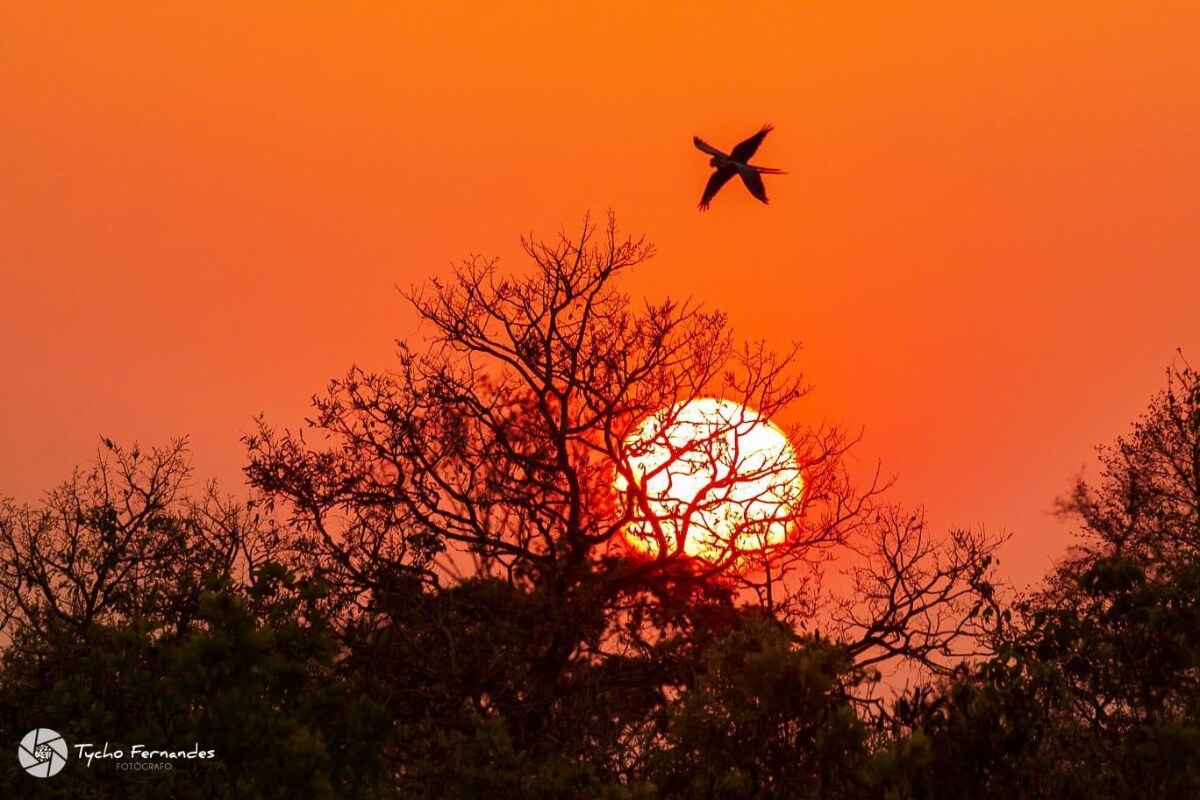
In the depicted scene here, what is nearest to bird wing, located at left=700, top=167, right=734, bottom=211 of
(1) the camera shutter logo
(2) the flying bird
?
(2) the flying bird

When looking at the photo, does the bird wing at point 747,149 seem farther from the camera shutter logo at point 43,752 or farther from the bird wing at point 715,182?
the camera shutter logo at point 43,752

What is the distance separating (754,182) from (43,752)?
12.7 metres

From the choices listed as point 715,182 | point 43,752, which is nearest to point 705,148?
point 715,182

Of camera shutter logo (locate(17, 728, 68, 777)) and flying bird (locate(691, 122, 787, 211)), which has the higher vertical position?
flying bird (locate(691, 122, 787, 211))

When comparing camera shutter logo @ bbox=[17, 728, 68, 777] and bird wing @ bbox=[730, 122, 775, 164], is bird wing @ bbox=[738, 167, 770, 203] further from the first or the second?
camera shutter logo @ bbox=[17, 728, 68, 777]

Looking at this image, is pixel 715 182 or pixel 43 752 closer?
pixel 43 752

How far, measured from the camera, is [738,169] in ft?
63.5

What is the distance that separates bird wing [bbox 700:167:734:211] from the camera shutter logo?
11.6 metres

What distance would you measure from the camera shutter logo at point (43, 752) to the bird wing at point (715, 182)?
11.6 metres

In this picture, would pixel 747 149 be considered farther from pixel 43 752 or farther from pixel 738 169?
pixel 43 752

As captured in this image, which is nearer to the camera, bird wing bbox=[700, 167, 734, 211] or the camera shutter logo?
the camera shutter logo

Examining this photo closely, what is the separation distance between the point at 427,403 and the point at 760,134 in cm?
758

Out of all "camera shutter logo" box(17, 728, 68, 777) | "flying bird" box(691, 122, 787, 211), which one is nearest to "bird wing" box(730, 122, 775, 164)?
"flying bird" box(691, 122, 787, 211)

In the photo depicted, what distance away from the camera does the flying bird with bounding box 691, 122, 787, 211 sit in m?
18.7
